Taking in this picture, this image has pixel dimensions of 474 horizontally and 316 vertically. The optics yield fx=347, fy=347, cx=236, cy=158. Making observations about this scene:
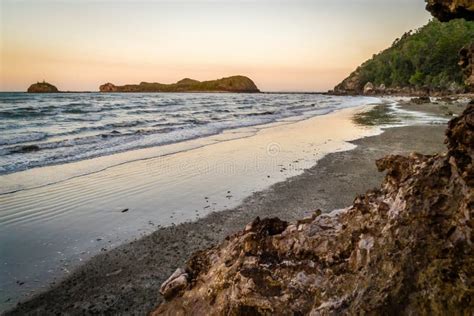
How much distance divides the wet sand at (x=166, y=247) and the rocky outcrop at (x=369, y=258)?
5.20ft

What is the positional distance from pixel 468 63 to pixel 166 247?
461cm

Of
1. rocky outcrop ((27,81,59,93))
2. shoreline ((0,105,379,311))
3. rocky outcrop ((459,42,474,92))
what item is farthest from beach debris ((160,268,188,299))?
rocky outcrop ((27,81,59,93))

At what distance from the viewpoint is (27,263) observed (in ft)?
16.6

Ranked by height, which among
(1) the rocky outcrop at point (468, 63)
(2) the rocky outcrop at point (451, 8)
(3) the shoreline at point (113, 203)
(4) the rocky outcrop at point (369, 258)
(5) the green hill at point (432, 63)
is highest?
(5) the green hill at point (432, 63)

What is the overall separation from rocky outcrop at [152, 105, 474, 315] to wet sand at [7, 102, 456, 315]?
5.20ft

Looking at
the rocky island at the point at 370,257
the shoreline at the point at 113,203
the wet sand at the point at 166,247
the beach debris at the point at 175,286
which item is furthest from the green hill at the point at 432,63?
the beach debris at the point at 175,286

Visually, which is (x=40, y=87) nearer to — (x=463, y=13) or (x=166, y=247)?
(x=166, y=247)

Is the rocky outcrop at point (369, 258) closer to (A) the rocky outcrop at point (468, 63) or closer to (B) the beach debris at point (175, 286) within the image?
(B) the beach debris at point (175, 286)

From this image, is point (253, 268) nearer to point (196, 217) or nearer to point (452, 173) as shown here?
point (452, 173)

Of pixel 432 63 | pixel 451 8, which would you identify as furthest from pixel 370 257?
pixel 432 63

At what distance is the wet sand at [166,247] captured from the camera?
4133mm

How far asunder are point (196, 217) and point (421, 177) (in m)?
5.04

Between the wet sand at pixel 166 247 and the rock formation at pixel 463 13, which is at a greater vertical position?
the rock formation at pixel 463 13

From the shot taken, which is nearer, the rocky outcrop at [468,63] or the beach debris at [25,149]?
the rocky outcrop at [468,63]
